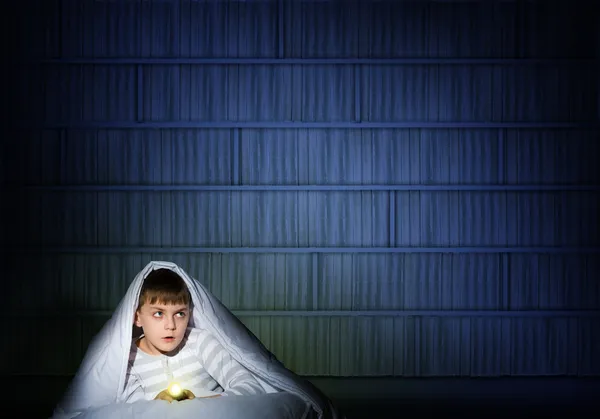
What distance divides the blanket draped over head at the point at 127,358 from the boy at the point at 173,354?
0.09ft

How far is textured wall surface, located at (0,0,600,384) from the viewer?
10.7ft

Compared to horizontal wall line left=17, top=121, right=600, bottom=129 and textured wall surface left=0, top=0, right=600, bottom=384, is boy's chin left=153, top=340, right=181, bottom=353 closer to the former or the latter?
textured wall surface left=0, top=0, right=600, bottom=384

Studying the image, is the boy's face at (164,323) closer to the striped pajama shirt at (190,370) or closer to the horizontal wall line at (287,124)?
the striped pajama shirt at (190,370)

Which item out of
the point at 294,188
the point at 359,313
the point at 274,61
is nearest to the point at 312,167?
the point at 294,188

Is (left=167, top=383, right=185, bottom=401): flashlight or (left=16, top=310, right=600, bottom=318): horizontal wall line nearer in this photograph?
(left=167, top=383, right=185, bottom=401): flashlight

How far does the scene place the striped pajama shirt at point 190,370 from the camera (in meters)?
2.19

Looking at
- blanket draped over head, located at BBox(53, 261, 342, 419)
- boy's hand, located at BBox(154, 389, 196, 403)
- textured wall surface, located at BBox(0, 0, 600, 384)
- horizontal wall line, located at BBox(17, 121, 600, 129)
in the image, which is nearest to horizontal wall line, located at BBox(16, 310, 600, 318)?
textured wall surface, located at BBox(0, 0, 600, 384)

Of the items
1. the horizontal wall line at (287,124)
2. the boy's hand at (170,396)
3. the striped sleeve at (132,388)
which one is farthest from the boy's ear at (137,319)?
the horizontal wall line at (287,124)

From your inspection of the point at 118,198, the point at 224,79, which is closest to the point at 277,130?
the point at 224,79

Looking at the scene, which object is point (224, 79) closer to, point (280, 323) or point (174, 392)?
point (280, 323)

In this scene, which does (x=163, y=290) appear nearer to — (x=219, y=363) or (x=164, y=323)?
(x=164, y=323)

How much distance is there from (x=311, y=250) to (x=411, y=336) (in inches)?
23.1

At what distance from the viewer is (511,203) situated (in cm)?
330

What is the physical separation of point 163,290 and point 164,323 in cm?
10
